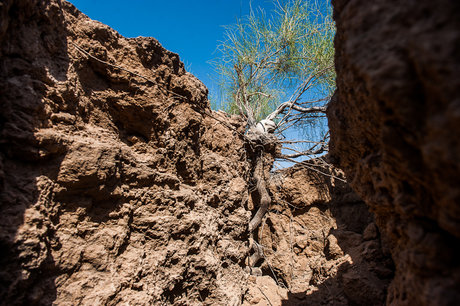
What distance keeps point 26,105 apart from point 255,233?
312 centimetres

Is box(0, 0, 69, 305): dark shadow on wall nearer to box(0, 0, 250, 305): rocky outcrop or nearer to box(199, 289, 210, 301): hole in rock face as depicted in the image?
box(0, 0, 250, 305): rocky outcrop

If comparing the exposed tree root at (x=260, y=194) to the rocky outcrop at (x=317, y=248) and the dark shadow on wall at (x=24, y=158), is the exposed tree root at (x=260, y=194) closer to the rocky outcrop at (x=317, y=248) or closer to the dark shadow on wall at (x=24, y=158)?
the rocky outcrop at (x=317, y=248)

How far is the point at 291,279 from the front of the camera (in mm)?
3359

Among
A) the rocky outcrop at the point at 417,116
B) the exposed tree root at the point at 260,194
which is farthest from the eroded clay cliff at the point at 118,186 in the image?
the rocky outcrop at the point at 417,116

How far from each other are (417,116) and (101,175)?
5.33ft

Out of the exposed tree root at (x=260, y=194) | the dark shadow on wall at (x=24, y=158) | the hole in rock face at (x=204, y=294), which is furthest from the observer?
the exposed tree root at (x=260, y=194)

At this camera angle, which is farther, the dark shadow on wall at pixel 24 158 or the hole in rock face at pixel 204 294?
the hole in rock face at pixel 204 294

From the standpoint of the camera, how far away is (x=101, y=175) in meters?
1.59

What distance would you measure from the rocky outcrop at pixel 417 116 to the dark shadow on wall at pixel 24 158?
5.11ft

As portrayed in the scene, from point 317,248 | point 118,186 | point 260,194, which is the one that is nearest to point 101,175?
point 118,186

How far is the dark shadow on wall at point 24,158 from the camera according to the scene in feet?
3.84

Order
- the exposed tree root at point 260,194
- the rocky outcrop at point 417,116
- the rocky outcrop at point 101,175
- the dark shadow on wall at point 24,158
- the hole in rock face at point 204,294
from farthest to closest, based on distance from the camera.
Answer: the exposed tree root at point 260,194
the hole in rock face at point 204,294
the rocky outcrop at point 101,175
the dark shadow on wall at point 24,158
the rocky outcrop at point 417,116

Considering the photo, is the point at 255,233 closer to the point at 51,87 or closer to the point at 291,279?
the point at 291,279

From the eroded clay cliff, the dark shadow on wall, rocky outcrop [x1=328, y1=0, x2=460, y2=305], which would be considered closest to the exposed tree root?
the eroded clay cliff
